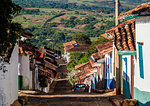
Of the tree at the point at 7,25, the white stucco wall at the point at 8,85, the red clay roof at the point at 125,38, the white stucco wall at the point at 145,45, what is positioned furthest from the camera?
the red clay roof at the point at 125,38

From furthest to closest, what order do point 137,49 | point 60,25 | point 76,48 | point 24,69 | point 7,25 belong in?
point 60,25
point 76,48
point 24,69
point 137,49
point 7,25

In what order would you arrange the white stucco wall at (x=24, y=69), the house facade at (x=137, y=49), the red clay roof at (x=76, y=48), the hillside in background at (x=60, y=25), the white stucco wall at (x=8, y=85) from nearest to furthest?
the house facade at (x=137, y=49), the white stucco wall at (x=8, y=85), the white stucco wall at (x=24, y=69), the red clay roof at (x=76, y=48), the hillside in background at (x=60, y=25)

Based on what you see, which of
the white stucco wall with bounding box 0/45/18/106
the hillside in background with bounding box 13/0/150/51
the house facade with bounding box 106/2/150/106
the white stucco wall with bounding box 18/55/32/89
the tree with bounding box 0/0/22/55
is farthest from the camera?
the hillside in background with bounding box 13/0/150/51

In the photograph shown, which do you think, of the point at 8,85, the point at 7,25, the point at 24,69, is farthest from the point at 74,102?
the point at 7,25

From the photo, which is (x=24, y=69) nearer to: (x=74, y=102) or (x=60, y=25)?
(x=74, y=102)

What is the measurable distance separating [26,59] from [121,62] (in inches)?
314

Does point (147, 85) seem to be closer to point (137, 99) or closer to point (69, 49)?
point (137, 99)

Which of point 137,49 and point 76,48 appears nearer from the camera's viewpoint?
point 137,49

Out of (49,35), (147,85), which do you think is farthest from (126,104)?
(49,35)

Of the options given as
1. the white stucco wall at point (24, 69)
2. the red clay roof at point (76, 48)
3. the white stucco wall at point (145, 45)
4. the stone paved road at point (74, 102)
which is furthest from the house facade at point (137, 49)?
the red clay roof at point (76, 48)

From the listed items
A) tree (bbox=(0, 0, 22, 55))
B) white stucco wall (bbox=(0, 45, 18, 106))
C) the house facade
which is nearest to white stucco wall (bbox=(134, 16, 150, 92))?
the house facade

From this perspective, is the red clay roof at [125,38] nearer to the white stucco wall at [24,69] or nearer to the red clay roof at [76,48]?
the white stucco wall at [24,69]

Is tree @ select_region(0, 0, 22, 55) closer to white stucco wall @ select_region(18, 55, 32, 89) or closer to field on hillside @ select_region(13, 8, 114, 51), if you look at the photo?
white stucco wall @ select_region(18, 55, 32, 89)

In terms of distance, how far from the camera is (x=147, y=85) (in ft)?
35.6
